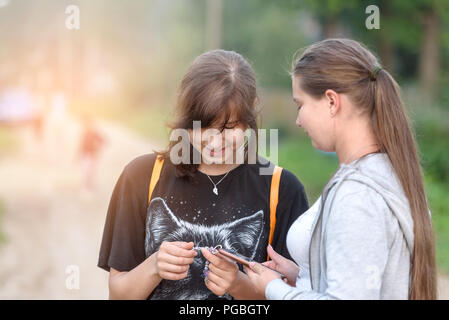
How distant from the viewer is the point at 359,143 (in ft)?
5.95

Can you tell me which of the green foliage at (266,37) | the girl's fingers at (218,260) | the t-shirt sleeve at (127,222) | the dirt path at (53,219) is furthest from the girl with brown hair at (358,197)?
the green foliage at (266,37)

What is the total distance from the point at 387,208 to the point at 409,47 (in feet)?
53.3

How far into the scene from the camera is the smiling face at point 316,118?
184cm

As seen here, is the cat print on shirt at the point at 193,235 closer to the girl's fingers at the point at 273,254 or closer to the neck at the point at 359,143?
the girl's fingers at the point at 273,254

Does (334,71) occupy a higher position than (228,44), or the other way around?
(228,44)

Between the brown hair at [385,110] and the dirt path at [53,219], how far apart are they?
10.4 feet

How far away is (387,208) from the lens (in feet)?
5.43

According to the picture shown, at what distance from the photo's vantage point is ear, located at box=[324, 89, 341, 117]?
1808mm

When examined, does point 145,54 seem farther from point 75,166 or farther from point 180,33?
point 75,166

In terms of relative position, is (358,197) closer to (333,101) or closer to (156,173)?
(333,101)

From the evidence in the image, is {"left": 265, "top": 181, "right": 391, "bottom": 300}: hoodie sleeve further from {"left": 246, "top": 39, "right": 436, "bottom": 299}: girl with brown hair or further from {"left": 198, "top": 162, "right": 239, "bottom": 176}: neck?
{"left": 198, "top": 162, "right": 239, "bottom": 176}: neck

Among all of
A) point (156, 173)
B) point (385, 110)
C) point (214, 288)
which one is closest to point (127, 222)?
point (156, 173)

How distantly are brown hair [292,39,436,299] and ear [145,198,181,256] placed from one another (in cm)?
73
